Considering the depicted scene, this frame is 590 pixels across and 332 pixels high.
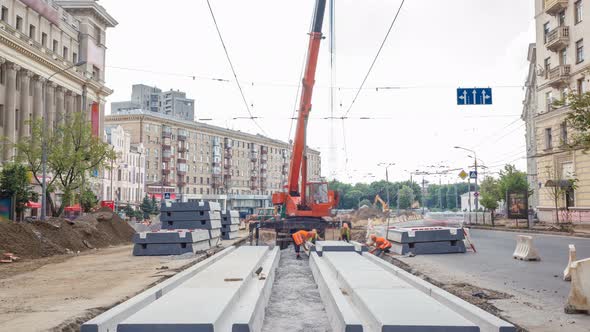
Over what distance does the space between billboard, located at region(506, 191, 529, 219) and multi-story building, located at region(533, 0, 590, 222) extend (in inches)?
76.7

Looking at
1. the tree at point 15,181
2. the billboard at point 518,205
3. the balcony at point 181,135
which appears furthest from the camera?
the balcony at point 181,135

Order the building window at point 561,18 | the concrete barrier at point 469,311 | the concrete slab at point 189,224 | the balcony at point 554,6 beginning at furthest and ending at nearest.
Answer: the building window at point 561,18 < the balcony at point 554,6 < the concrete slab at point 189,224 < the concrete barrier at point 469,311

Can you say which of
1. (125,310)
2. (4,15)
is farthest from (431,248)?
(4,15)

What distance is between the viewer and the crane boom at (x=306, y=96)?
22109 millimetres

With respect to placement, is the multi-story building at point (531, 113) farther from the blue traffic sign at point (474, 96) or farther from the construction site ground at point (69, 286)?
the construction site ground at point (69, 286)

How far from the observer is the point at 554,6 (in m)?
40.1

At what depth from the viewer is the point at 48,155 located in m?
31.5

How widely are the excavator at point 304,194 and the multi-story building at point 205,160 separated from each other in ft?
166

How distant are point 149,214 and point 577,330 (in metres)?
62.6

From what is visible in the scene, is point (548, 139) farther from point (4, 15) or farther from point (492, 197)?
point (4, 15)

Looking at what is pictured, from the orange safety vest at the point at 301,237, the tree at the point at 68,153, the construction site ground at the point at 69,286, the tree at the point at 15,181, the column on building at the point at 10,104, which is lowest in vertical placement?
the construction site ground at the point at 69,286

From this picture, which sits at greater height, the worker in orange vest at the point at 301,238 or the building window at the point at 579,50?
the building window at the point at 579,50

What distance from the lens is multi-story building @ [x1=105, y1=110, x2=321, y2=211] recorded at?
91938mm

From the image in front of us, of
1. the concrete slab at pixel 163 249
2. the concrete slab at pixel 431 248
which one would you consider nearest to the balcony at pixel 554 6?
the concrete slab at pixel 431 248
